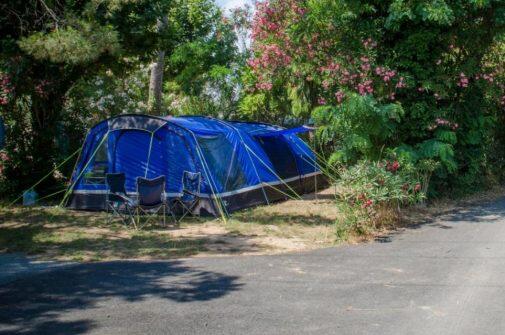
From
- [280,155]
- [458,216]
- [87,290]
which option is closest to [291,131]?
[280,155]

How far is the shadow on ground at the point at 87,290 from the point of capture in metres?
5.42

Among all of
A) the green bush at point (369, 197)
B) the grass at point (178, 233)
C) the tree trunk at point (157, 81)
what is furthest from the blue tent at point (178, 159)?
the tree trunk at point (157, 81)

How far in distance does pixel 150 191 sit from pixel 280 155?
14.7ft

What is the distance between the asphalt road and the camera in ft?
17.3

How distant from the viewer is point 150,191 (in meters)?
10.9

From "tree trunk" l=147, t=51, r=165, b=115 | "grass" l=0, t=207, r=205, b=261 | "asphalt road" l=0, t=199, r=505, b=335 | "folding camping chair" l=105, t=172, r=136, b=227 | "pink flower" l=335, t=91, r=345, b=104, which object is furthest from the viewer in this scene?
"tree trunk" l=147, t=51, r=165, b=115

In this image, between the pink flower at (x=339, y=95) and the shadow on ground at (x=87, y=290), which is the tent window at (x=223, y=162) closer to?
the pink flower at (x=339, y=95)

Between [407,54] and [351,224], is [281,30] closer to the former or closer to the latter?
[407,54]

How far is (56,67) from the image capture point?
13430mm

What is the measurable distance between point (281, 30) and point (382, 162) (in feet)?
11.8

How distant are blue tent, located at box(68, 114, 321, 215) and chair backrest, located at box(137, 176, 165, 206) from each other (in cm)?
84

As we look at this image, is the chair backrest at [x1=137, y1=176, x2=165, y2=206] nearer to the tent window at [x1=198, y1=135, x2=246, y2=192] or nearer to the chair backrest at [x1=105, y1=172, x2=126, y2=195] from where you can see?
the chair backrest at [x1=105, y1=172, x2=126, y2=195]

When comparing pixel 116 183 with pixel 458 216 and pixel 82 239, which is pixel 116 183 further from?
pixel 458 216

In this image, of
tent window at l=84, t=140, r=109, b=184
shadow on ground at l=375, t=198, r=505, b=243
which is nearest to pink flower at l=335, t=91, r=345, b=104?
shadow on ground at l=375, t=198, r=505, b=243
